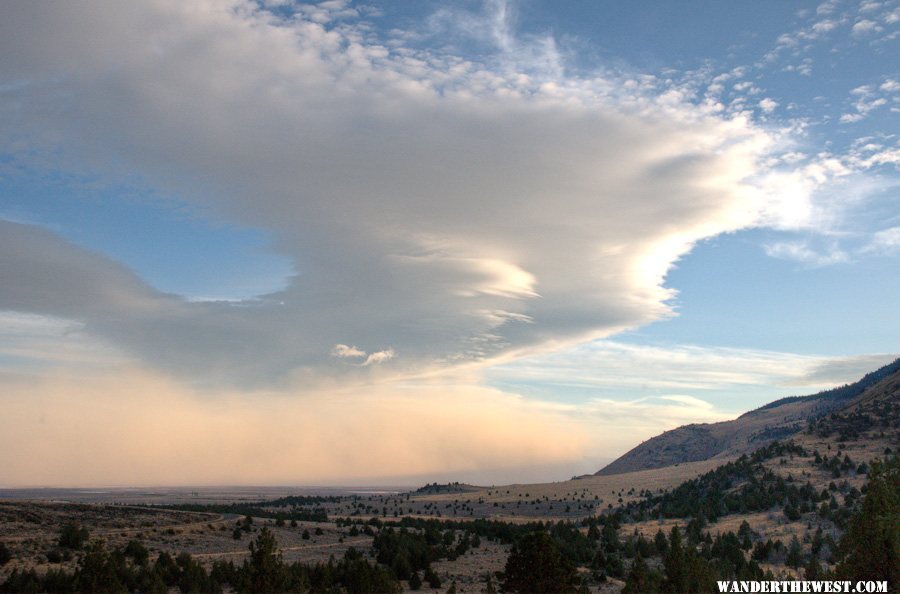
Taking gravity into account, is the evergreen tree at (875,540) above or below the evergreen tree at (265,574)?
above

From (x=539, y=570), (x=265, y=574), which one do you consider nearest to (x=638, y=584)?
(x=539, y=570)

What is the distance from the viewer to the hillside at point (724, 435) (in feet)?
529

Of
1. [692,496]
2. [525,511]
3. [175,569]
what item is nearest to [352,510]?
[525,511]

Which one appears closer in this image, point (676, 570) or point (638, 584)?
point (638, 584)

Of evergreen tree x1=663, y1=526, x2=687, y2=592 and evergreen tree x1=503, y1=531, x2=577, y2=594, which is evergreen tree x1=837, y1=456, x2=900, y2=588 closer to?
evergreen tree x1=663, y1=526, x2=687, y2=592

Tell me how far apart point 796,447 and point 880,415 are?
17939mm

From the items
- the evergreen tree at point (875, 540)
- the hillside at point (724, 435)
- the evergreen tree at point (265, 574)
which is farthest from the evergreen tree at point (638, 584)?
the hillside at point (724, 435)

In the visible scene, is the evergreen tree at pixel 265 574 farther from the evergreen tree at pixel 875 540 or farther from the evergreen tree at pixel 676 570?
the evergreen tree at pixel 875 540

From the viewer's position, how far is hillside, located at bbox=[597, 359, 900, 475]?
161375 millimetres

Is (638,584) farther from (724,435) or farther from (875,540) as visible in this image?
(724,435)

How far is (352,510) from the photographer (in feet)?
343

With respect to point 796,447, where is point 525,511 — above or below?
below

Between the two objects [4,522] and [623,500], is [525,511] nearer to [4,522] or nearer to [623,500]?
[623,500]

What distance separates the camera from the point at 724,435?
590ft
